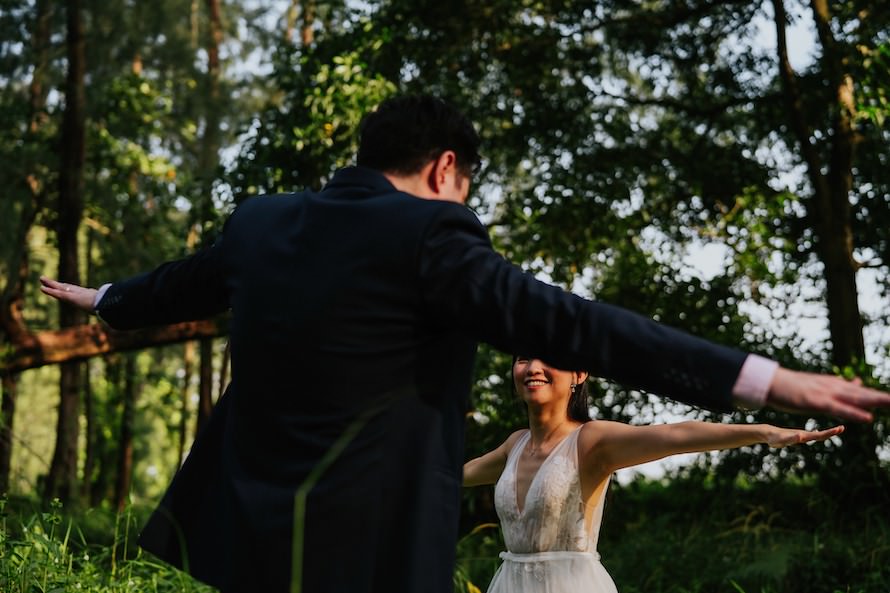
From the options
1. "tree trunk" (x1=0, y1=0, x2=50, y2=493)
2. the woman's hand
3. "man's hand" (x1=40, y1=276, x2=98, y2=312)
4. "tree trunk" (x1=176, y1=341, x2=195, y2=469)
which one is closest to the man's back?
"man's hand" (x1=40, y1=276, x2=98, y2=312)

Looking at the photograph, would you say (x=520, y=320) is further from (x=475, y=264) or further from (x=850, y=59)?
(x=850, y=59)

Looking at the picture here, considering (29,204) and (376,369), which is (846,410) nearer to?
(376,369)

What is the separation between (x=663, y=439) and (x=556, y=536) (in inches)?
30.2

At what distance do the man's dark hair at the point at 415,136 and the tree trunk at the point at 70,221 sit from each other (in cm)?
1299

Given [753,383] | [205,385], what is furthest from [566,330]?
[205,385]

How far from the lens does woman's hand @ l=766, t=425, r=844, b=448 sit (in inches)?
121

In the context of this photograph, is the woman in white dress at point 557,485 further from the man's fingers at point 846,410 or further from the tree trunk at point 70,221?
the tree trunk at point 70,221

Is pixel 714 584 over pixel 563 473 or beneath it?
beneath

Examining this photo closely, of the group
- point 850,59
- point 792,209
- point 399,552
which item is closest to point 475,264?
point 399,552

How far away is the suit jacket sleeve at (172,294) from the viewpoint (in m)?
2.58

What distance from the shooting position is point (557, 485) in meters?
4.32

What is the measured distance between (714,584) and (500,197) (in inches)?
266

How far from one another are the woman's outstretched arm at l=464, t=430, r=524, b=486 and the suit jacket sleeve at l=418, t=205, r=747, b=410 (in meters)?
2.61

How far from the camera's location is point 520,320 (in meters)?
2.09
